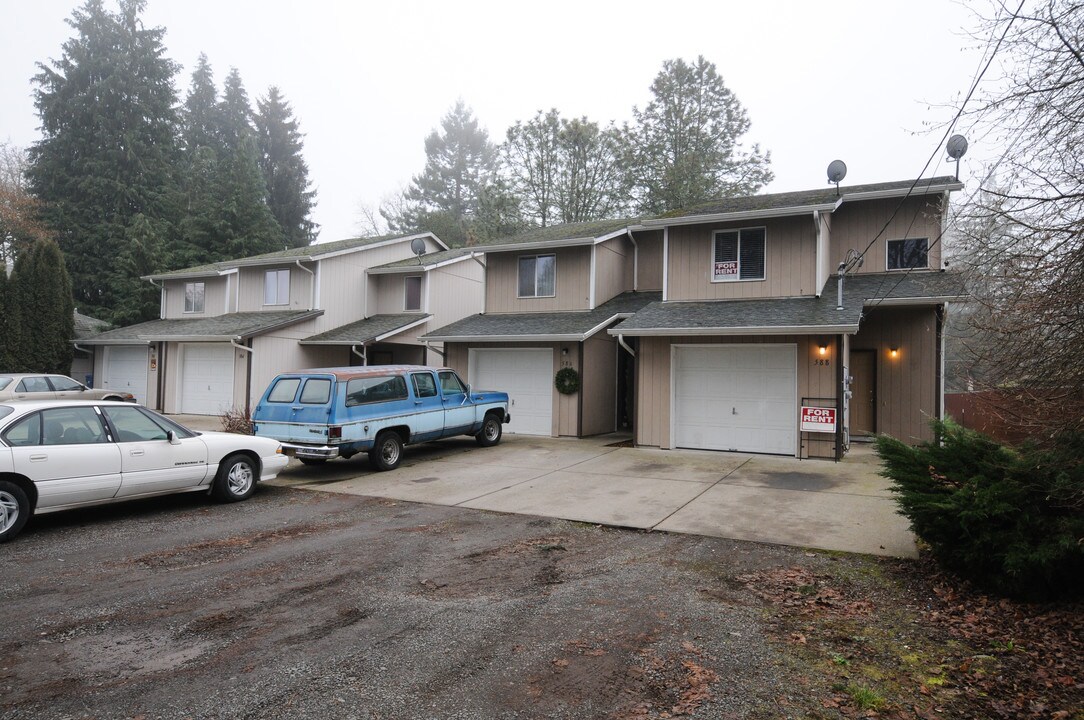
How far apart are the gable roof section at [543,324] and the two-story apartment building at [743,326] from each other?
0.06m

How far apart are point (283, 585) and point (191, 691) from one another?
1903mm

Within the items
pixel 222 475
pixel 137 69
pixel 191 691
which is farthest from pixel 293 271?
pixel 137 69

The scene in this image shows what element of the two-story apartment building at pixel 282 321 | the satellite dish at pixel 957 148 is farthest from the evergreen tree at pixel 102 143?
the satellite dish at pixel 957 148

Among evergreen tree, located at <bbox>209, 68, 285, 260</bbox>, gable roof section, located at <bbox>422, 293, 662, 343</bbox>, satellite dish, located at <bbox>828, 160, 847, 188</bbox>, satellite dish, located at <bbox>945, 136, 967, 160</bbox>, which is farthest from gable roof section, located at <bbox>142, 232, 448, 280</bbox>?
satellite dish, located at <bbox>945, 136, 967, 160</bbox>

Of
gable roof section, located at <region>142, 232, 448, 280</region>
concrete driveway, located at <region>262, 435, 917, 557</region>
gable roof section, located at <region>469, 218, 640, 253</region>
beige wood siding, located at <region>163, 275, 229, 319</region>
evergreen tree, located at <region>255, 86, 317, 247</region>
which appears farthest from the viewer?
evergreen tree, located at <region>255, 86, 317, 247</region>

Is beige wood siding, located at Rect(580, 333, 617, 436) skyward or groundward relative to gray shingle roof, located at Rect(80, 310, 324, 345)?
groundward

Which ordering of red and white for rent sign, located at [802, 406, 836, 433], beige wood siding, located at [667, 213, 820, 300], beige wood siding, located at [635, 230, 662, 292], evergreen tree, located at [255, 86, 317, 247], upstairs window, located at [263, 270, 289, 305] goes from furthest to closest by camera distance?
1. evergreen tree, located at [255, 86, 317, 247]
2. upstairs window, located at [263, 270, 289, 305]
3. beige wood siding, located at [635, 230, 662, 292]
4. beige wood siding, located at [667, 213, 820, 300]
5. red and white for rent sign, located at [802, 406, 836, 433]

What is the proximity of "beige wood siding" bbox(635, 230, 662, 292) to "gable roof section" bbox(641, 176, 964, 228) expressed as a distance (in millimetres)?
2584

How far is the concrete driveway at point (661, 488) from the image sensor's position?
7.45 meters

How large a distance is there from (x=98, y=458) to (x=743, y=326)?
10.5m

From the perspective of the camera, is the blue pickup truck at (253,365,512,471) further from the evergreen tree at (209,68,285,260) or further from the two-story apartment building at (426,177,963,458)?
the evergreen tree at (209,68,285,260)

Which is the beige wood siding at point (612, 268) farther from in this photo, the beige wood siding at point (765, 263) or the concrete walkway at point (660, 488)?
the concrete walkway at point (660, 488)

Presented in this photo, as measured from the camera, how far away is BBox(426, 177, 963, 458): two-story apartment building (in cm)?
1279

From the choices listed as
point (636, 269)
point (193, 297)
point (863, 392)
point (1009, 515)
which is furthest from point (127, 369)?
point (1009, 515)
